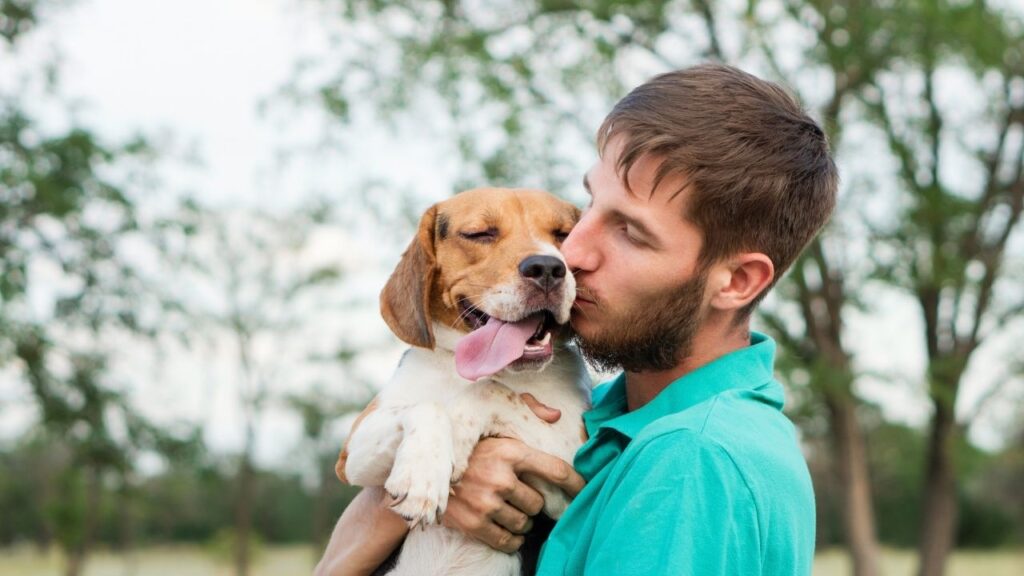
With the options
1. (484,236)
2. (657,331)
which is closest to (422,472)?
(657,331)

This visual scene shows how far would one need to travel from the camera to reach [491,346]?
3.99 meters

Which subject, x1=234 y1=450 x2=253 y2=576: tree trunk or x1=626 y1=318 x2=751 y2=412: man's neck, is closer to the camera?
x1=626 y1=318 x2=751 y2=412: man's neck

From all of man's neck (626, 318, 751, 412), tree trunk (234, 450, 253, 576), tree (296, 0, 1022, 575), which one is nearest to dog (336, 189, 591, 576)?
man's neck (626, 318, 751, 412)

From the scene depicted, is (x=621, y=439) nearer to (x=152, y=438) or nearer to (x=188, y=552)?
(x=152, y=438)

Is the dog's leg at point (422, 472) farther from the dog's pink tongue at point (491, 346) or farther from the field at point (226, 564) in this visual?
the field at point (226, 564)

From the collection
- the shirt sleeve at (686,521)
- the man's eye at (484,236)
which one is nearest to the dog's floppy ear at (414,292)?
the man's eye at (484,236)

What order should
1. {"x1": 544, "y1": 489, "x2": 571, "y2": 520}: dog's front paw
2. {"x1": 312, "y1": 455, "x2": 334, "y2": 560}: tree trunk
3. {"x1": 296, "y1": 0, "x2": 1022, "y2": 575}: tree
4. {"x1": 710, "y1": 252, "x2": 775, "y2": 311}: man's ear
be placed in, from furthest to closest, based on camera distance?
{"x1": 312, "y1": 455, "x2": 334, "y2": 560}: tree trunk
{"x1": 296, "y1": 0, "x2": 1022, "y2": 575}: tree
{"x1": 544, "y1": 489, "x2": 571, "y2": 520}: dog's front paw
{"x1": 710, "y1": 252, "x2": 775, "y2": 311}: man's ear

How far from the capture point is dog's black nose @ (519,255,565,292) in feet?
12.4

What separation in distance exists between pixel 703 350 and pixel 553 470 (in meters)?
0.63

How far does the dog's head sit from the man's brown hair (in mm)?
661

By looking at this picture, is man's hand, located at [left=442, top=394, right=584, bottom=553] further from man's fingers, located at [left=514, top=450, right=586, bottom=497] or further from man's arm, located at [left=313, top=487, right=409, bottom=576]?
man's arm, located at [left=313, top=487, right=409, bottom=576]

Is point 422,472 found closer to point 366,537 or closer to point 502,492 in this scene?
point 502,492

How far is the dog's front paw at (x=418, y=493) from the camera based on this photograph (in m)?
3.36

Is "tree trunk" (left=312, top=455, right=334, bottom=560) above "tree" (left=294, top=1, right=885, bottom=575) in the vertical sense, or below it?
below
